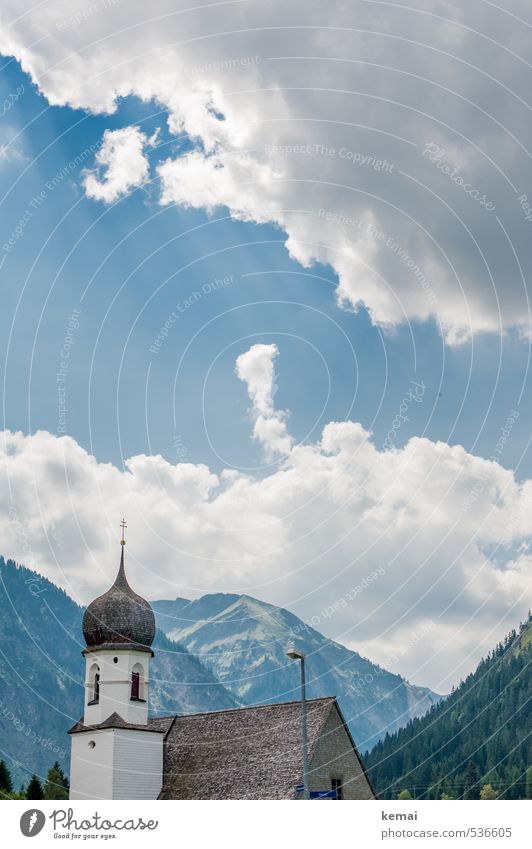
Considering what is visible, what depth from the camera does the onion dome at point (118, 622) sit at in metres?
59.5

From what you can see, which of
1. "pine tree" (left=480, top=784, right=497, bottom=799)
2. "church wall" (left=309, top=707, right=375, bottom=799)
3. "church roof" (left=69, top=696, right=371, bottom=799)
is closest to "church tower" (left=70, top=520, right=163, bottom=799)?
"church roof" (left=69, top=696, right=371, bottom=799)

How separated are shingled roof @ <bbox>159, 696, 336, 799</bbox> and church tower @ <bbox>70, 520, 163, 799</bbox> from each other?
1733 millimetres

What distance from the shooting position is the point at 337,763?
53469mm

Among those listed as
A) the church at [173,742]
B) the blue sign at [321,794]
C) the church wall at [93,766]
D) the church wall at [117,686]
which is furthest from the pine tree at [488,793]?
the church wall at [93,766]

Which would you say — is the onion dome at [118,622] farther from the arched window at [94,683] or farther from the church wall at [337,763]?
the church wall at [337,763]

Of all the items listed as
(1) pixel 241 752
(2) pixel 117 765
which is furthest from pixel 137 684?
(1) pixel 241 752

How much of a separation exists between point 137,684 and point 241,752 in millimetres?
8400

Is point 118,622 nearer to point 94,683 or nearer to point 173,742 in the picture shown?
point 94,683

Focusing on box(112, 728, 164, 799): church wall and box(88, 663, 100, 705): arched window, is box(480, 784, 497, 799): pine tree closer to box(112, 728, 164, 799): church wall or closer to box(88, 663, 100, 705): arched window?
box(112, 728, 164, 799): church wall

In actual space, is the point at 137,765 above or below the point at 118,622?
below
